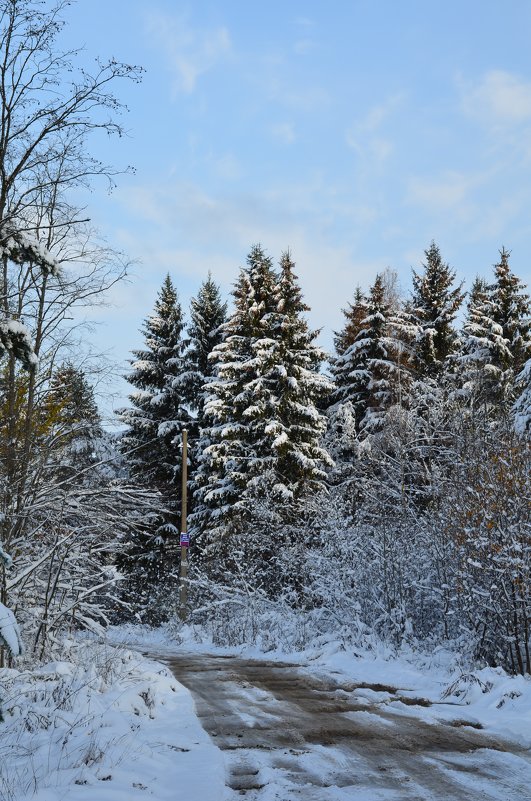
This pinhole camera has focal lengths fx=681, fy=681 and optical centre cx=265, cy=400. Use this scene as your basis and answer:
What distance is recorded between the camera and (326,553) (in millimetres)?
15453

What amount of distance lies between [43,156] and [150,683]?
7.10m

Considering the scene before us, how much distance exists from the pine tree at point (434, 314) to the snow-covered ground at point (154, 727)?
61.9 feet

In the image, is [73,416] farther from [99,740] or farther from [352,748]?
[352,748]

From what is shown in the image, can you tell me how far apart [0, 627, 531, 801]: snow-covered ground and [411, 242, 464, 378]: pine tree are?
18.9 meters

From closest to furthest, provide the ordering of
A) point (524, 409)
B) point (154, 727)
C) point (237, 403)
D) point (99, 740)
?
point (99, 740), point (154, 727), point (524, 409), point (237, 403)

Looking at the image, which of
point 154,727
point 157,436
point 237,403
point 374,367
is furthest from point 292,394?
point 154,727

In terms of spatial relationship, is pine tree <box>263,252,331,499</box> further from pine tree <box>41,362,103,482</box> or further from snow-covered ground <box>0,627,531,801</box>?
snow-covered ground <box>0,627,531,801</box>

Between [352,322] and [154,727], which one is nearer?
[154,727]

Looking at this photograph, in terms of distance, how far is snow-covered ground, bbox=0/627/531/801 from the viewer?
15.1ft

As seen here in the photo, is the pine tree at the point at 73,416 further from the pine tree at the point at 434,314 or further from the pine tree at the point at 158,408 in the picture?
the pine tree at the point at 434,314

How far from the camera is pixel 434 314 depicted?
29.2 m

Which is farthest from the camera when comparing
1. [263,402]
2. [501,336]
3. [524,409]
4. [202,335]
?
[202,335]

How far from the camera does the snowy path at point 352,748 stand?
4.56 m

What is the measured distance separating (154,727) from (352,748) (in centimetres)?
212
